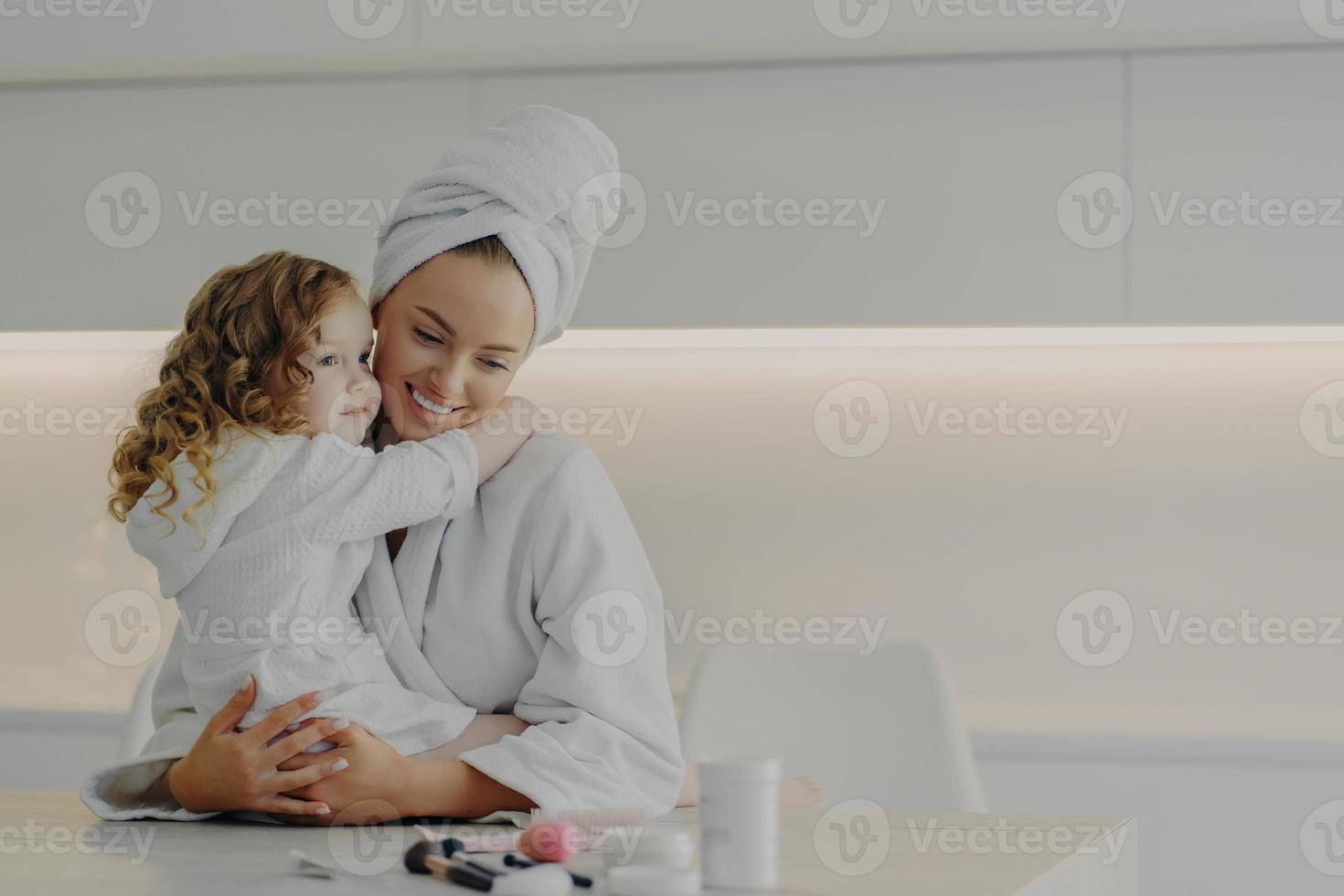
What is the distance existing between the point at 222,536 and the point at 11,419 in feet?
5.86

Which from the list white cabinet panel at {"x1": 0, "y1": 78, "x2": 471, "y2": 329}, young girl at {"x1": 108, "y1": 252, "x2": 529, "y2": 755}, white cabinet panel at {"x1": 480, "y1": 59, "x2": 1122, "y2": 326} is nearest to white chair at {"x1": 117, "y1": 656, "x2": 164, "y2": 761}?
young girl at {"x1": 108, "y1": 252, "x2": 529, "y2": 755}

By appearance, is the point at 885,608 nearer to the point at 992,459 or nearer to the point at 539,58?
the point at 992,459

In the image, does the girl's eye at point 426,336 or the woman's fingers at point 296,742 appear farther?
the girl's eye at point 426,336

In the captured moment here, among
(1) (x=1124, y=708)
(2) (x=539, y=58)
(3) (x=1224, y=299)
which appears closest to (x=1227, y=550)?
(1) (x=1124, y=708)

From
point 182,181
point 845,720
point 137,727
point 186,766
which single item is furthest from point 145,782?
point 182,181

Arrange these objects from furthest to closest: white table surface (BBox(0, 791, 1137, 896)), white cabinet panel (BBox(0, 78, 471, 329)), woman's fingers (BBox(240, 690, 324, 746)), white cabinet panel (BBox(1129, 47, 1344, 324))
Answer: white cabinet panel (BBox(0, 78, 471, 329)), white cabinet panel (BBox(1129, 47, 1344, 324)), woman's fingers (BBox(240, 690, 324, 746)), white table surface (BBox(0, 791, 1137, 896))

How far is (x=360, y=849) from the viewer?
105 cm

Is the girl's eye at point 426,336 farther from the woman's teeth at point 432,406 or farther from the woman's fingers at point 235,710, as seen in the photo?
the woman's fingers at point 235,710

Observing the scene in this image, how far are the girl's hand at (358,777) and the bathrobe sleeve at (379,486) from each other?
0.17m

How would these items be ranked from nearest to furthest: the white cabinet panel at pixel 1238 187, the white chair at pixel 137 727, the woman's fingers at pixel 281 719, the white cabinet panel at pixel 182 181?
the woman's fingers at pixel 281 719 < the white chair at pixel 137 727 < the white cabinet panel at pixel 1238 187 < the white cabinet panel at pixel 182 181

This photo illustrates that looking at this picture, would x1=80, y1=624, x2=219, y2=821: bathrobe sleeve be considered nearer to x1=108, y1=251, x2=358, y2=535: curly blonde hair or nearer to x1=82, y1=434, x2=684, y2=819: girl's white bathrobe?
x1=82, y1=434, x2=684, y2=819: girl's white bathrobe

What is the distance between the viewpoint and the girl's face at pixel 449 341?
51.2 inches

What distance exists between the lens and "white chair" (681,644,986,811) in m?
1.79

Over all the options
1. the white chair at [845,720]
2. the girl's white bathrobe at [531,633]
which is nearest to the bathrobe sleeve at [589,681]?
the girl's white bathrobe at [531,633]
